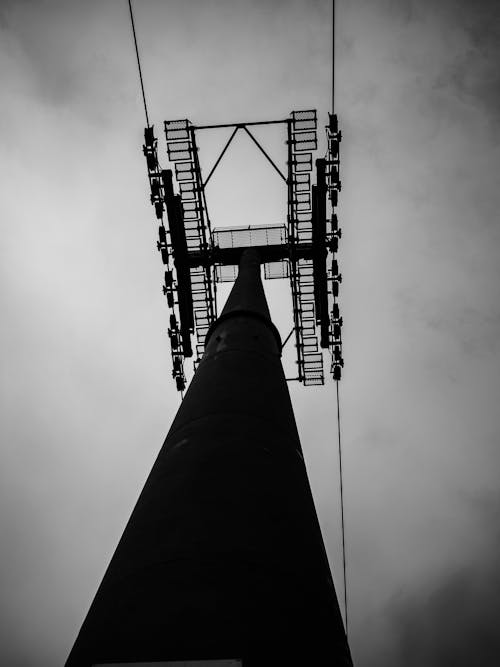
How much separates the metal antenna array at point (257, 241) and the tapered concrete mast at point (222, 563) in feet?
43.3

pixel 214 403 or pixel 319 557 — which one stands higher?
pixel 214 403

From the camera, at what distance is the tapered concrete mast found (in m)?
2.43

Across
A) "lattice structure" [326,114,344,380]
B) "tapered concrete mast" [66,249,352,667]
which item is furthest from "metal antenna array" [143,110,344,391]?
"tapered concrete mast" [66,249,352,667]

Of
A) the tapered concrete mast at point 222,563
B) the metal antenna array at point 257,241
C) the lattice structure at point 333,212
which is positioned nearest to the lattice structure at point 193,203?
the metal antenna array at point 257,241

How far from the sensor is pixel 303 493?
159 inches

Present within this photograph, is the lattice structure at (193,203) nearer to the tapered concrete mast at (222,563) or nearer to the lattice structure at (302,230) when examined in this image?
the lattice structure at (302,230)

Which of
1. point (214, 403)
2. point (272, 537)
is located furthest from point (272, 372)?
point (272, 537)

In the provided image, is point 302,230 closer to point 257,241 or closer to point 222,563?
point 257,241

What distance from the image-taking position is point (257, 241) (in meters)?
18.8

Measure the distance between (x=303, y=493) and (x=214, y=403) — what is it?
1.37 metres

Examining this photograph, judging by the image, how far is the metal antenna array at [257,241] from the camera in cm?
1670

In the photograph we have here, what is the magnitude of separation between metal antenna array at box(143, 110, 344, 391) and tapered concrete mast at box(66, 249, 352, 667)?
13.2 metres

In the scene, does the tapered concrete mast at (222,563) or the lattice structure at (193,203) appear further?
the lattice structure at (193,203)

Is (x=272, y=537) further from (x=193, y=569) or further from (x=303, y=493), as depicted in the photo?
(x=303, y=493)
